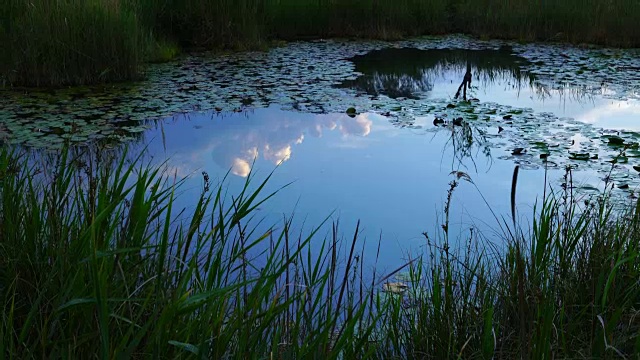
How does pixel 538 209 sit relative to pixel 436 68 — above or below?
below

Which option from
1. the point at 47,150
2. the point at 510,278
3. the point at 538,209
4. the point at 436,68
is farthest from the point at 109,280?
the point at 436,68

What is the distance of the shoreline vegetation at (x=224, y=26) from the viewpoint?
612cm

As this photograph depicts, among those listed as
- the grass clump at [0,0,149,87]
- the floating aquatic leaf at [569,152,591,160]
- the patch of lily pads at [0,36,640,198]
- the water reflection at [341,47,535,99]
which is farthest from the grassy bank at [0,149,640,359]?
the water reflection at [341,47,535,99]

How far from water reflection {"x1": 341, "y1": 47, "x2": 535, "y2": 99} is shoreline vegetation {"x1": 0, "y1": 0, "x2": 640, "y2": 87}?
1.12 metres

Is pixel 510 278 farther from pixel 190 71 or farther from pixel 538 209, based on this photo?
pixel 190 71

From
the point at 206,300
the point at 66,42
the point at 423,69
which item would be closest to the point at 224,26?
the point at 423,69

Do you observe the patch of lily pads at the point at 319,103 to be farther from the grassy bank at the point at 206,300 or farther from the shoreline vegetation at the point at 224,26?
the grassy bank at the point at 206,300

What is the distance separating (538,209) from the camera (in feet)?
11.8

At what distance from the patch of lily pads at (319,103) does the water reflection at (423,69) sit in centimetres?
16

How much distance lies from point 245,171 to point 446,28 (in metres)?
7.47

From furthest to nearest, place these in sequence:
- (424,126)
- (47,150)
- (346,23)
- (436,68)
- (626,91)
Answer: (346,23)
(436,68)
(626,91)
(424,126)
(47,150)

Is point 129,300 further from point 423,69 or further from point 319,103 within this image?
point 423,69

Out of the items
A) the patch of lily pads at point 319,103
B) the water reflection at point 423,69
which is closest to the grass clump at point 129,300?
the patch of lily pads at point 319,103

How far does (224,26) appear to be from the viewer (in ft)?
28.2
